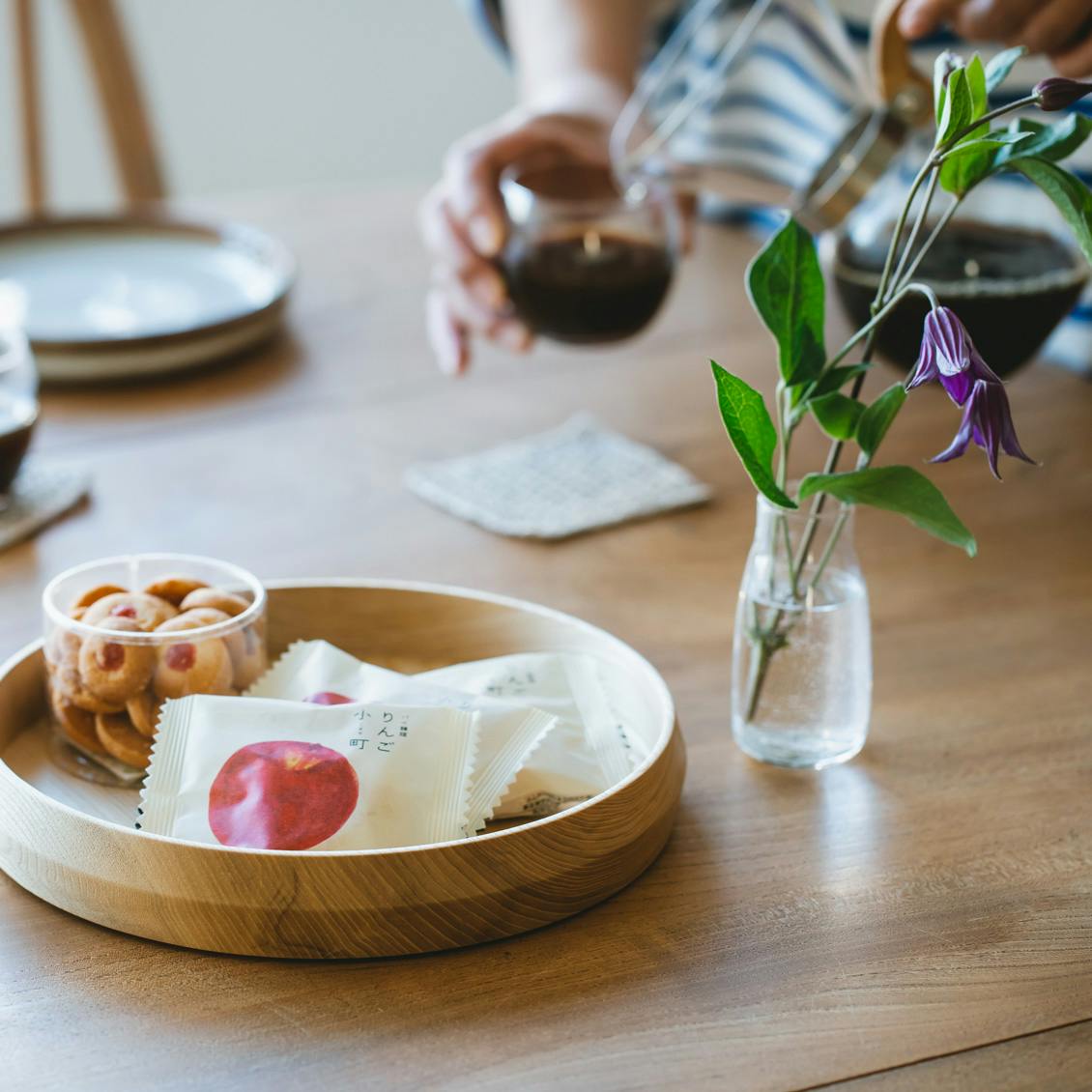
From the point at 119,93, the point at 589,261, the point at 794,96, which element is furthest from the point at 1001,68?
the point at 119,93

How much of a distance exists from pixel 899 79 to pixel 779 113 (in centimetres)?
55

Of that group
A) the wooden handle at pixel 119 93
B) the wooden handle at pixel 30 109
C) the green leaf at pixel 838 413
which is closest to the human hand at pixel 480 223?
the green leaf at pixel 838 413

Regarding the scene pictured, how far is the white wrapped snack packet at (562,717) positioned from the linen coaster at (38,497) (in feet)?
1.14

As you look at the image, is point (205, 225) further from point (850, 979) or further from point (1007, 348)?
point (850, 979)

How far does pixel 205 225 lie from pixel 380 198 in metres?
0.32

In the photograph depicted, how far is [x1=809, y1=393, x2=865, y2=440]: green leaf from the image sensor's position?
1.90 feet

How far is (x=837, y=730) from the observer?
2.14 ft

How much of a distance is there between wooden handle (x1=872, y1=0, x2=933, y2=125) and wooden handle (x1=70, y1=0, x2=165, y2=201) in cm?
124

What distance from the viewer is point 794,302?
587 mm

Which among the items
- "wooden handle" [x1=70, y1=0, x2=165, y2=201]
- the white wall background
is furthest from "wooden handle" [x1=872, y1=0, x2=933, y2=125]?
the white wall background

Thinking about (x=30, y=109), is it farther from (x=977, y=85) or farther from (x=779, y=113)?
(x=977, y=85)

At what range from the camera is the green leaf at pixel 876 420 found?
558mm

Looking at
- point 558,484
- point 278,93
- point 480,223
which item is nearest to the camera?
point 558,484

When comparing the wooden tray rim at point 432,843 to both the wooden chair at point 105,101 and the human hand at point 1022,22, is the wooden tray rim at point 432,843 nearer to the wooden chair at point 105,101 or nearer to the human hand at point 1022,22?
the human hand at point 1022,22
